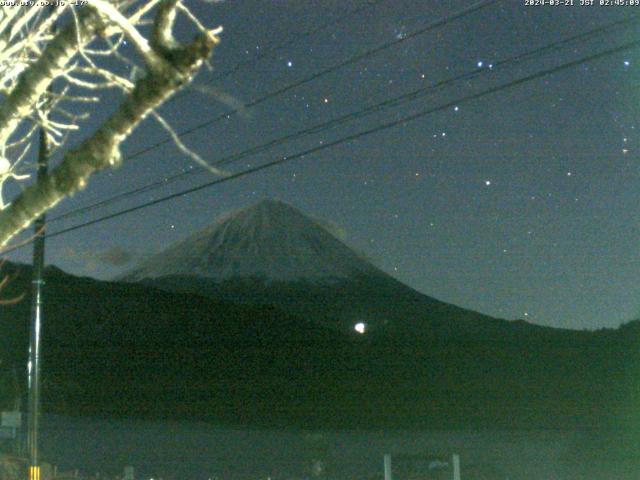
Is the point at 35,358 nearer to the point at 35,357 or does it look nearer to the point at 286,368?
the point at 35,357

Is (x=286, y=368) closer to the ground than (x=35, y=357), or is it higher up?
higher up

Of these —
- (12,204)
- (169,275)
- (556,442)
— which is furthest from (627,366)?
(169,275)

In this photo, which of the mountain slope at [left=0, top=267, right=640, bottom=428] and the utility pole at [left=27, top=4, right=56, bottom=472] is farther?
the mountain slope at [left=0, top=267, right=640, bottom=428]

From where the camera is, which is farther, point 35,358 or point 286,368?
point 286,368

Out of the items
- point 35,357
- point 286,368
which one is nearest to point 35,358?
point 35,357

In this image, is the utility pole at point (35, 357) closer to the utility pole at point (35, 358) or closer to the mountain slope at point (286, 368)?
the utility pole at point (35, 358)

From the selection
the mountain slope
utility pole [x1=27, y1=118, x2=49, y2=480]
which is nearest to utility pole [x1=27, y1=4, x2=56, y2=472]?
utility pole [x1=27, y1=118, x2=49, y2=480]

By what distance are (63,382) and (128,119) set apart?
47.8 meters

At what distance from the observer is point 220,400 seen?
2007 inches

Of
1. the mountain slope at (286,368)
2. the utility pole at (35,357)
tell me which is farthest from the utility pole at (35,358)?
the mountain slope at (286,368)

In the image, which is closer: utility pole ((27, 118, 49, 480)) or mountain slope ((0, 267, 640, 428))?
utility pole ((27, 118, 49, 480))

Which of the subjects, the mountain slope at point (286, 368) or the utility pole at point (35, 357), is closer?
the utility pole at point (35, 357)

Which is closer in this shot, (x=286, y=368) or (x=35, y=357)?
(x=35, y=357)

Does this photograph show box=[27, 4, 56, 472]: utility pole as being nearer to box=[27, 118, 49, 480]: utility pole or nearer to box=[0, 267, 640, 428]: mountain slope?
box=[27, 118, 49, 480]: utility pole
